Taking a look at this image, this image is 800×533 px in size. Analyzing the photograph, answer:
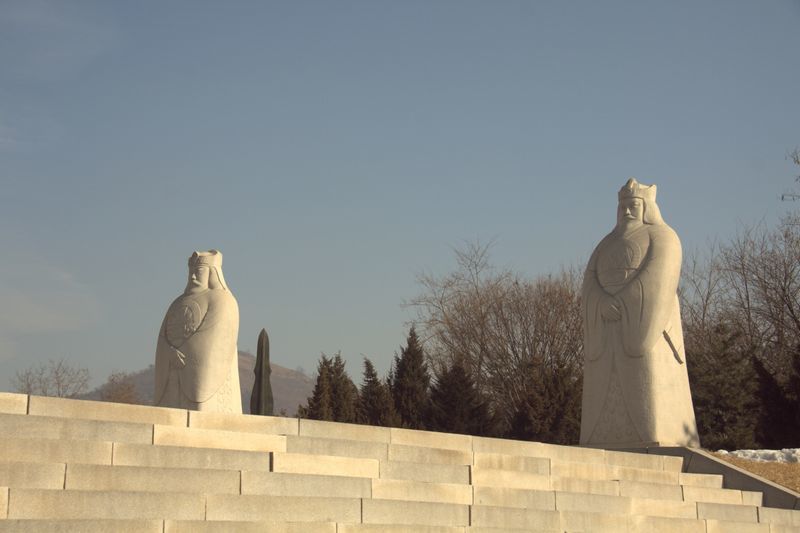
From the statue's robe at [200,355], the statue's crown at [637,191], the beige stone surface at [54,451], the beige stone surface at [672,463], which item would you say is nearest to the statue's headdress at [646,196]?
the statue's crown at [637,191]

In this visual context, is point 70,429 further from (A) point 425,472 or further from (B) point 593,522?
(B) point 593,522

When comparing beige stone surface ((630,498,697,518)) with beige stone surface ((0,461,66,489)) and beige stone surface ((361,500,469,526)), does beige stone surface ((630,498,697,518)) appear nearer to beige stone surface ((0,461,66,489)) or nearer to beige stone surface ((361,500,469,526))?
beige stone surface ((361,500,469,526))

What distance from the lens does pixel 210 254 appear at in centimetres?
1705

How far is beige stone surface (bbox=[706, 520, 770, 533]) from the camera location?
11.6 metres

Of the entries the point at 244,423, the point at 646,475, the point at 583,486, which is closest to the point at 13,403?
the point at 244,423

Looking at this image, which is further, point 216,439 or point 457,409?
point 457,409

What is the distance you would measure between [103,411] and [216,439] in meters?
0.89

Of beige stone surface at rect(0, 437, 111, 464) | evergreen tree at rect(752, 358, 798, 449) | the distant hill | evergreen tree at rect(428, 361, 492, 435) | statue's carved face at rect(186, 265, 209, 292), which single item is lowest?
beige stone surface at rect(0, 437, 111, 464)

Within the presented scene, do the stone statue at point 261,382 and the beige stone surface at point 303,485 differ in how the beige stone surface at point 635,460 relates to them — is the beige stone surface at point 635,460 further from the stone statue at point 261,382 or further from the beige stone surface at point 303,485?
the stone statue at point 261,382

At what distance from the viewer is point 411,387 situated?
27.8m

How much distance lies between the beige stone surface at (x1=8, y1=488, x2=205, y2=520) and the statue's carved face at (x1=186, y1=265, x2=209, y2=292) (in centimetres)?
952

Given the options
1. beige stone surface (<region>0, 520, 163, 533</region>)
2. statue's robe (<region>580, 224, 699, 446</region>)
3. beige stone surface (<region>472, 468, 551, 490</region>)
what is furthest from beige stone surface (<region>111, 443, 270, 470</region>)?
statue's robe (<region>580, 224, 699, 446</region>)

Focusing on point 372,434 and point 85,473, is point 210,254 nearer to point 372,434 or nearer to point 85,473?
point 372,434

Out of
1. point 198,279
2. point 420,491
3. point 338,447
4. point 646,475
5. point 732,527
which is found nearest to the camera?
point 420,491
